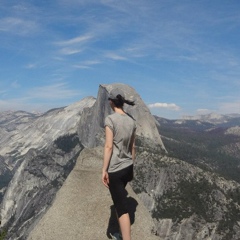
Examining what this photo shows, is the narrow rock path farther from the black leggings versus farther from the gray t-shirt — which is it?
the gray t-shirt

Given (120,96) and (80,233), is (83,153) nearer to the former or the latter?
(80,233)

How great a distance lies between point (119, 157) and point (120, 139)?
47 centimetres

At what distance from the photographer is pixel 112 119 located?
9.84 metres

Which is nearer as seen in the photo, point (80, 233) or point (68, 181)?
point (80, 233)

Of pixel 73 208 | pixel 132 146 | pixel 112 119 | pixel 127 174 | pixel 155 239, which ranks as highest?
pixel 112 119

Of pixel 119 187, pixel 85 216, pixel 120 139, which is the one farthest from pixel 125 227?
pixel 85 216

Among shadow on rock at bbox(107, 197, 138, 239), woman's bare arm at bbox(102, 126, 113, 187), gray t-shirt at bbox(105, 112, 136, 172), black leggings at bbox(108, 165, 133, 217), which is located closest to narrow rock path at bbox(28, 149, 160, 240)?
shadow on rock at bbox(107, 197, 138, 239)

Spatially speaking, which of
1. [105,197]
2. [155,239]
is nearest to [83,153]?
[105,197]

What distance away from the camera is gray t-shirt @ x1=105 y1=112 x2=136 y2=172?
9.78 m

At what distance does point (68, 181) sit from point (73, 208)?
154 centimetres

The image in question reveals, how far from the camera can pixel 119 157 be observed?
32.4ft

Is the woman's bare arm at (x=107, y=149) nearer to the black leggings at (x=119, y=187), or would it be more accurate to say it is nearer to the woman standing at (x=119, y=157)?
the woman standing at (x=119, y=157)

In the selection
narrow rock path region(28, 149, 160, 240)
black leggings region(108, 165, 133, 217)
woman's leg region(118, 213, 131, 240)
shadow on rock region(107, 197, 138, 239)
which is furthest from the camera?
narrow rock path region(28, 149, 160, 240)

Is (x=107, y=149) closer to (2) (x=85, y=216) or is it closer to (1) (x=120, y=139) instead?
(1) (x=120, y=139)
